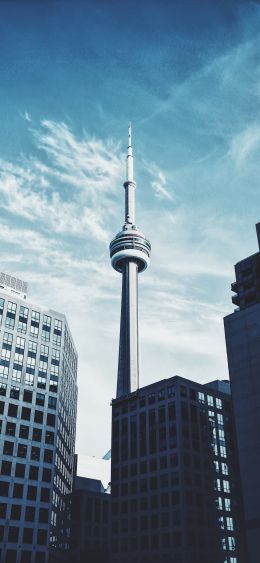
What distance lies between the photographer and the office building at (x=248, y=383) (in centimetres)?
8500

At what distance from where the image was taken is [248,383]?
308ft

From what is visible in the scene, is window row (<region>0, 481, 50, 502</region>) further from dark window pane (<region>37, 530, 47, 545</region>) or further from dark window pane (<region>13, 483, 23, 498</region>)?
dark window pane (<region>37, 530, 47, 545</region>)

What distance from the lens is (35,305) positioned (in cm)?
12862

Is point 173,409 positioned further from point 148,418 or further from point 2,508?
point 2,508

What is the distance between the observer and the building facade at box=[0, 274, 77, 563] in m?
104

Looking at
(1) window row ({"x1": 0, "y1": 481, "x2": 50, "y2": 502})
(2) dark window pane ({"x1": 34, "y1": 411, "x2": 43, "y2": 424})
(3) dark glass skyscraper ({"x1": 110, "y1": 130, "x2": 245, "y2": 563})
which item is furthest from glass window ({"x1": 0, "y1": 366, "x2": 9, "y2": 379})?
(3) dark glass skyscraper ({"x1": 110, "y1": 130, "x2": 245, "y2": 563})

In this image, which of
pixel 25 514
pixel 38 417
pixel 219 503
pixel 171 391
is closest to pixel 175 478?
pixel 219 503

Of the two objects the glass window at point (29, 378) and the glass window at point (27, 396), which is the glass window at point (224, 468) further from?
the glass window at point (29, 378)

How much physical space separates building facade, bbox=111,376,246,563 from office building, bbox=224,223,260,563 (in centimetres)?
2732

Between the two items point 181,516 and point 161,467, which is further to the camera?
point 161,467

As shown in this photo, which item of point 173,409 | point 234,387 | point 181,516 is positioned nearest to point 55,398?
point 173,409

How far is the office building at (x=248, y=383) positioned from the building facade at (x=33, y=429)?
4209cm

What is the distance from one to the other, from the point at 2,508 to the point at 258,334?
56.2m

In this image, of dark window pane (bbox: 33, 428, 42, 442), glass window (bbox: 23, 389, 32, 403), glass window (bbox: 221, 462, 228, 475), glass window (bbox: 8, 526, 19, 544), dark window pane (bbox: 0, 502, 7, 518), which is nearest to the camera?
glass window (bbox: 8, 526, 19, 544)
